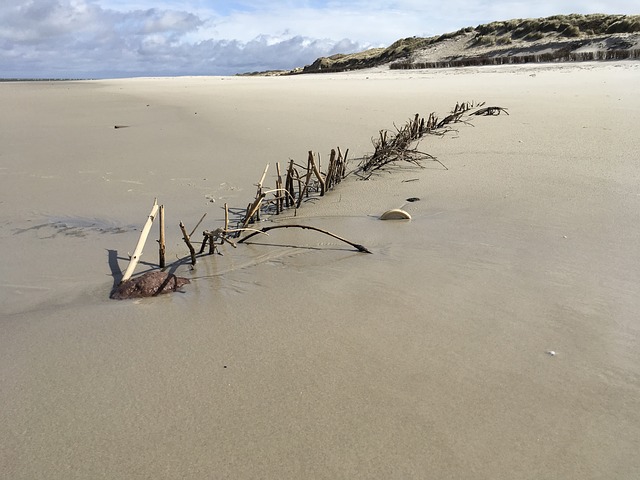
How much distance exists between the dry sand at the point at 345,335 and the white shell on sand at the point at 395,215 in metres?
0.07

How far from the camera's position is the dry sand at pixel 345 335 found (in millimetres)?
1288

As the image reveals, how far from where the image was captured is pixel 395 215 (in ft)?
9.89

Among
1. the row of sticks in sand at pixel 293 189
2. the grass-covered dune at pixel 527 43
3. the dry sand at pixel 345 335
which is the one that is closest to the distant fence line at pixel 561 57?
the grass-covered dune at pixel 527 43

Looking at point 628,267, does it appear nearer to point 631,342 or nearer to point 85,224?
point 631,342

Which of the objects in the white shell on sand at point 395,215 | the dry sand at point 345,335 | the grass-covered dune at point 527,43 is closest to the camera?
the dry sand at point 345,335

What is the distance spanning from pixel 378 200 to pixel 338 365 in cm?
196

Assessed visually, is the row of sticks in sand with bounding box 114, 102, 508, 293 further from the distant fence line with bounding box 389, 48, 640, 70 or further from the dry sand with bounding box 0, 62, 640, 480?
the distant fence line with bounding box 389, 48, 640, 70

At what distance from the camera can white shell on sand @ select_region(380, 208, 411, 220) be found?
9.83 ft

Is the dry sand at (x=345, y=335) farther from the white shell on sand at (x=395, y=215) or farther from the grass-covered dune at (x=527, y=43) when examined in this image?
the grass-covered dune at (x=527, y=43)

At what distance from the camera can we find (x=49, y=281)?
237 centimetres

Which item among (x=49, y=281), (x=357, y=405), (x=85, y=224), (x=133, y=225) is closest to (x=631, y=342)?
(x=357, y=405)

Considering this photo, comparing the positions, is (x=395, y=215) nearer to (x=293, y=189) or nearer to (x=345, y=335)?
(x=293, y=189)

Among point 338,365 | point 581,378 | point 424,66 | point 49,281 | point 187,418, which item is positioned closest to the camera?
point 187,418

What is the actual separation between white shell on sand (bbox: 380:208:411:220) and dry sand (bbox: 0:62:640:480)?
66 millimetres
